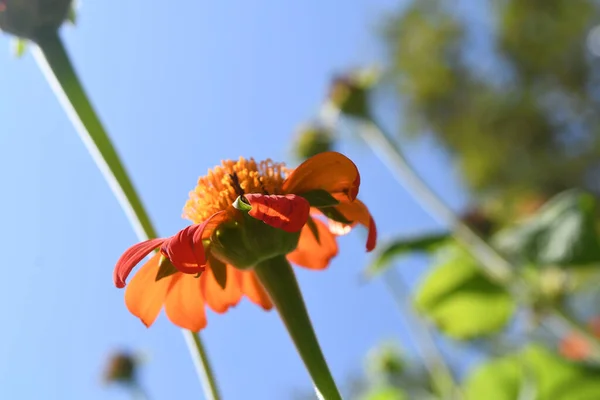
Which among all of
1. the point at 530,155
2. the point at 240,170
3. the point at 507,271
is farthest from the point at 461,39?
the point at 240,170

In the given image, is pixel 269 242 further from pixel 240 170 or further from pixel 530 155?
pixel 530 155

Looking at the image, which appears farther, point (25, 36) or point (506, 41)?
point (506, 41)

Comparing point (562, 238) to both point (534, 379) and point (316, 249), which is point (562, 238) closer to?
point (534, 379)

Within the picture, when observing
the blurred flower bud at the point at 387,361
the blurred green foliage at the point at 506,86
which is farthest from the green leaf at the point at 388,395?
the blurred green foliage at the point at 506,86

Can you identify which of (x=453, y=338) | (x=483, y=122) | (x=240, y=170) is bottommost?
(x=453, y=338)

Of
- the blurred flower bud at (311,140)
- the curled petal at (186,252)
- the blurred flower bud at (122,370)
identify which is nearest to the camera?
the curled petal at (186,252)

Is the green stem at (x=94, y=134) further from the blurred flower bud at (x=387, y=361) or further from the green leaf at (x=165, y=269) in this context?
the blurred flower bud at (x=387, y=361)

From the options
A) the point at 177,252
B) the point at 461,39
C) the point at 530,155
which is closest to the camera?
the point at 177,252
